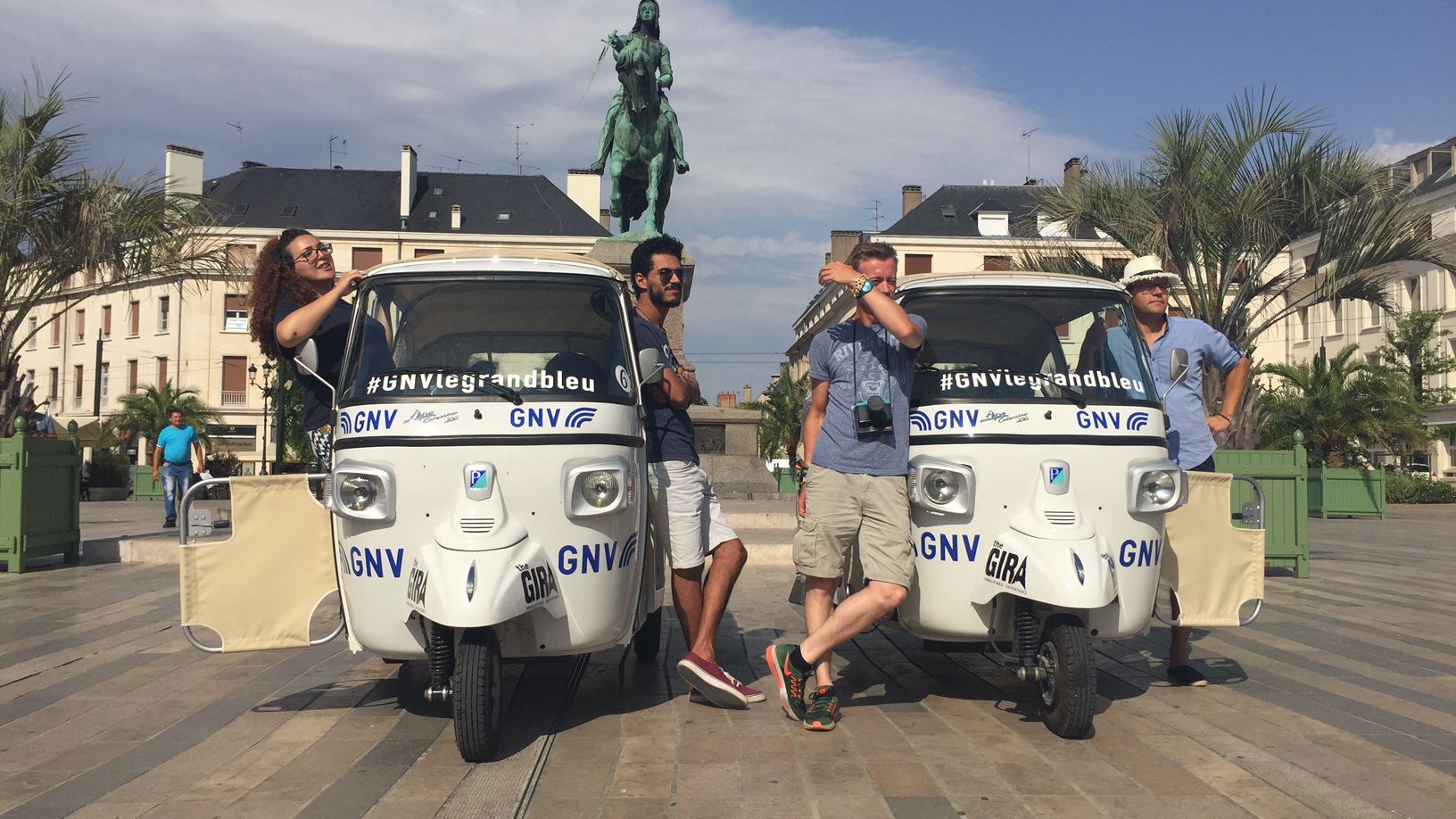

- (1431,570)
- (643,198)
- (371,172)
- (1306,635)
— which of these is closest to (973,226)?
(371,172)

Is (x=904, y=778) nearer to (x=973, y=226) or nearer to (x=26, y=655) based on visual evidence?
(x=26, y=655)

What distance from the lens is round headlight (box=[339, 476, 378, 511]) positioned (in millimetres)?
4578

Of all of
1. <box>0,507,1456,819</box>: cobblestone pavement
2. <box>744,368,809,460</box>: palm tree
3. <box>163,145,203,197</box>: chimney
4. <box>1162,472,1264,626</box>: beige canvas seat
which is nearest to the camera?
<box>0,507,1456,819</box>: cobblestone pavement

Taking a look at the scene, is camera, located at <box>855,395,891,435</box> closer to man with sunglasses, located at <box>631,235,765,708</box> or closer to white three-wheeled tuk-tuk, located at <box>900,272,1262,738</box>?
white three-wheeled tuk-tuk, located at <box>900,272,1262,738</box>

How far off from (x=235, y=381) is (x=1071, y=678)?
65.3m

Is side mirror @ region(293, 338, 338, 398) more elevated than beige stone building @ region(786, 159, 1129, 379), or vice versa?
beige stone building @ region(786, 159, 1129, 379)

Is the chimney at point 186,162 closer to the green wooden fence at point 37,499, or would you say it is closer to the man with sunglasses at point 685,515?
the green wooden fence at point 37,499

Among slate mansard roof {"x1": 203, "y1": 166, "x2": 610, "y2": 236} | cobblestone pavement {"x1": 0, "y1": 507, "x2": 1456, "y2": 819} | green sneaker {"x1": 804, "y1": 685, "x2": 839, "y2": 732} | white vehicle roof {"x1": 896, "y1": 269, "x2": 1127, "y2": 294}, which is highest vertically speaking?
slate mansard roof {"x1": 203, "y1": 166, "x2": 610, "y2": 236}

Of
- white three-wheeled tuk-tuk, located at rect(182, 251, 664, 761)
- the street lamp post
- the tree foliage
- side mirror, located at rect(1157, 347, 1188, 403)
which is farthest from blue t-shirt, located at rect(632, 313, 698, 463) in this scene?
the tree foliage

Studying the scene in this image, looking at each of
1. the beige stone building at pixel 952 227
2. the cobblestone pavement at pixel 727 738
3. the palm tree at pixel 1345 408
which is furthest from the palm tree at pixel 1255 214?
the beige stone building at pixel 952 227

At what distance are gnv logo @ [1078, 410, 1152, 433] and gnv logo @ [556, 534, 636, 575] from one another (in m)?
2.04

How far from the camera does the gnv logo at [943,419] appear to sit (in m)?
5.02

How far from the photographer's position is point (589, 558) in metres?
4.72

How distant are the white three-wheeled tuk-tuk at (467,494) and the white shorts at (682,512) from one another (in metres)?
0.21
